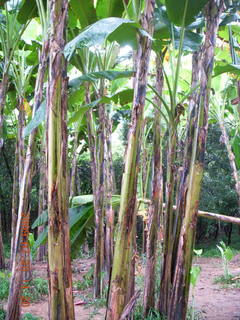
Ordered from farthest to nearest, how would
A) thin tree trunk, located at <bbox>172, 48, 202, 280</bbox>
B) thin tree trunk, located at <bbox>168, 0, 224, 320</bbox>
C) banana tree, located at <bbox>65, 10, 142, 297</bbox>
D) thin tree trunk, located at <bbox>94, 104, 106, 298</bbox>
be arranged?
thin tree trunk, located at <bbox>94, 104, 106, 298</bbox> → banana tree, located at <bbox>65, 10, 142, 297</bbox> → thin tree trunk, located at <bbox>172, 48, 202, 280</bbox> → thin tree trunk, located at <bbox>168, 0, 224, 320</bbox>

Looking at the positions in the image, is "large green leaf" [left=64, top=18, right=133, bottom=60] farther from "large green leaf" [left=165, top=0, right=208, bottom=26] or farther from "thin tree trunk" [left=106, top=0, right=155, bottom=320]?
"large green leaf" [left=165, top=0, right=208, bottom=26]

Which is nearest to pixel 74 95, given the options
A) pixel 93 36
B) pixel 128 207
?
pixel 93 36

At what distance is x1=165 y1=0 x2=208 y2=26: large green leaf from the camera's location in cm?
266

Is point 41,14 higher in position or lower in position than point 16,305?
higher

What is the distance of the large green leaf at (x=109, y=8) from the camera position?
3.46 m

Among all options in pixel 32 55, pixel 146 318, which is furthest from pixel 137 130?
pixel 32 55

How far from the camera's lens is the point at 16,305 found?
3143 mm

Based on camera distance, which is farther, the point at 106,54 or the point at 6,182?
the point at 6,182

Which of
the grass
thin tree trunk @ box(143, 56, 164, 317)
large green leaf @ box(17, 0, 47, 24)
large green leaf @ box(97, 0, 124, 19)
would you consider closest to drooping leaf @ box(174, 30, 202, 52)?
thin tree trunk @ box(143, 56, 164, 317)

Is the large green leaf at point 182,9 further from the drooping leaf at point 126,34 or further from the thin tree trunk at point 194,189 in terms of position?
the drooping leaf at point 126,34

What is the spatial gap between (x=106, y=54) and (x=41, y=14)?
1065 millimetres

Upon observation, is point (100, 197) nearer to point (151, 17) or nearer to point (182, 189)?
point (182, 189)

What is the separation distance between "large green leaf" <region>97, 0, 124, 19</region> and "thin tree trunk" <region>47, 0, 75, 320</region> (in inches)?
52.1

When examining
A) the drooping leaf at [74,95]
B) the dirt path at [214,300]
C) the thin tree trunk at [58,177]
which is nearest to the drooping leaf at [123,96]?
the drooping leaf at [74,95]
